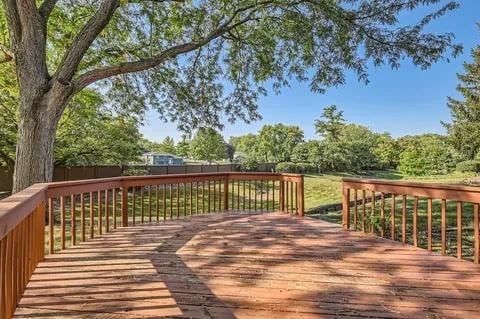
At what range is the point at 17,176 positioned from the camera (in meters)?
5.29

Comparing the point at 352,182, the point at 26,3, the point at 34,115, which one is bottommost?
the point at 352,182

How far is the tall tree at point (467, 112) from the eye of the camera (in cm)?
2188

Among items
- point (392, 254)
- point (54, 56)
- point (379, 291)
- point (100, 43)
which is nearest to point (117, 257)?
point (379, 291)

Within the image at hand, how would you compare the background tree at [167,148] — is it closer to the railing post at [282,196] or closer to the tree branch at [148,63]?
the tree branch at [148,63]

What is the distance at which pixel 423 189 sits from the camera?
3.65m

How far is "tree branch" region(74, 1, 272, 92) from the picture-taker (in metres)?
5.69

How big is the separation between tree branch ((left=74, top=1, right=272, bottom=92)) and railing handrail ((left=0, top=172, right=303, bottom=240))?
6.79ft

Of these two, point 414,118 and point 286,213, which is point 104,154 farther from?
point 414,118

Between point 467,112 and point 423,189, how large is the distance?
23445mm

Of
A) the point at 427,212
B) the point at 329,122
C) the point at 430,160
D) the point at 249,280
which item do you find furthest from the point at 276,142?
the point at 249,280

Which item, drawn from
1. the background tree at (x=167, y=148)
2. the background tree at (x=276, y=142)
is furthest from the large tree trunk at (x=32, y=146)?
the background tree at (x=167, y=148)

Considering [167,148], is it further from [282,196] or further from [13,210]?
[13,210]

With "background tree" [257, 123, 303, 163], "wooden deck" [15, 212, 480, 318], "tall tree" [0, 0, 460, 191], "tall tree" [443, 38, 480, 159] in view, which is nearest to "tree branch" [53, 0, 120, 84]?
"tall tree" [0, 0, 460, 191]

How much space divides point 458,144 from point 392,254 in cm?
2371
